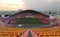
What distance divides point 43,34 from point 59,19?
420mm

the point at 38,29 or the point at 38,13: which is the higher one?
the point at 38,13

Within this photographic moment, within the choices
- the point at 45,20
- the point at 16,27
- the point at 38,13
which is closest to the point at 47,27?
the point at 45,20

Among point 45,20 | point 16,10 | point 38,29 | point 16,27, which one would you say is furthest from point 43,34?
point 16,10

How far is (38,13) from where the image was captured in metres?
2.65

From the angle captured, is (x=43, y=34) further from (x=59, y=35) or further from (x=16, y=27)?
(x=16, y=27)

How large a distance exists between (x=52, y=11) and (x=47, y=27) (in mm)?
326

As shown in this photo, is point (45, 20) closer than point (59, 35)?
No

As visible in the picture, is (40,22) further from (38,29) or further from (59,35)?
(59,35)

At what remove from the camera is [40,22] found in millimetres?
2580

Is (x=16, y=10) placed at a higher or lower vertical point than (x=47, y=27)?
higher

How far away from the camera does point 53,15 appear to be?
103 inches

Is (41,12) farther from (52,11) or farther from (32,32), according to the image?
(32,32)

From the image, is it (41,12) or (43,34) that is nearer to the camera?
(43,34)

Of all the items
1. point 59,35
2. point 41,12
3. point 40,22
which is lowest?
point 59,35
